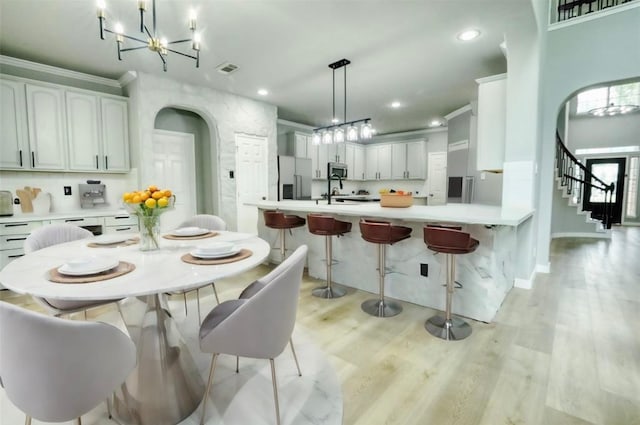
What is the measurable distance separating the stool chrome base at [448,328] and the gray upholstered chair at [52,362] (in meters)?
2.13

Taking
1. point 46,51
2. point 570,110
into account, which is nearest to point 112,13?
point 46,51

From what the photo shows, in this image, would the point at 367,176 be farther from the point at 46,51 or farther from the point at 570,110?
the point at 46,51

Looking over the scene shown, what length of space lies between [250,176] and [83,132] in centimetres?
236

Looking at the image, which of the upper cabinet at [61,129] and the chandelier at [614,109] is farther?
the chandelier at [614,109]

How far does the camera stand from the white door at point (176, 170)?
461 centimetres

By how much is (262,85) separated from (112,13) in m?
2.08

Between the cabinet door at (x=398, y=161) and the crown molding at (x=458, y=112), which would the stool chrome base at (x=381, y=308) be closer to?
the crown molding at (x=458, y=112)

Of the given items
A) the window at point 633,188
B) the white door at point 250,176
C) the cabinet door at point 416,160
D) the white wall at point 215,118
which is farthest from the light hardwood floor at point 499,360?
the window at point 633,188

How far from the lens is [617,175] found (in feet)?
26.8

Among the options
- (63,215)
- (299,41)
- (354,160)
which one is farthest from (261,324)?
(354,160)

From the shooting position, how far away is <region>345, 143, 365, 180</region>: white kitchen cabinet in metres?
7.95

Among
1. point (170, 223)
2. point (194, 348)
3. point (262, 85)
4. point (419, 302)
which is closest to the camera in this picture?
point (194, 348)

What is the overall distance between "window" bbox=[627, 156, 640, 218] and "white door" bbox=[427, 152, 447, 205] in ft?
18.2

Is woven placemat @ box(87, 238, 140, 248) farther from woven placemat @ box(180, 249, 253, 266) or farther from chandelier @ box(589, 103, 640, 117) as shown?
chandelier @ box(589, 103, 640, 117)
